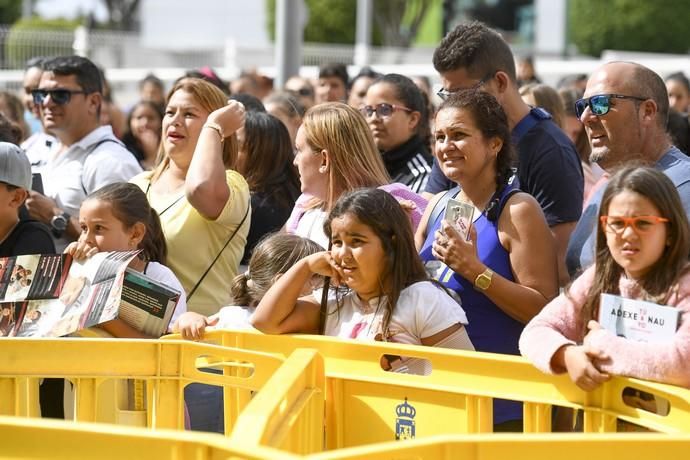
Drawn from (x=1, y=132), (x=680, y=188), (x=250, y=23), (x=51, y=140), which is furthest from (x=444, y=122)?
(x=250, y=23)

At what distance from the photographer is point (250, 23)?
49.2 m

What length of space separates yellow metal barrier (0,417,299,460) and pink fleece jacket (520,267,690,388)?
1082mm

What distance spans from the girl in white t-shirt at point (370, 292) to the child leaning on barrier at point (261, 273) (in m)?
0.37

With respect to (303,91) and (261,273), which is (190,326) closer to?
(261,273)

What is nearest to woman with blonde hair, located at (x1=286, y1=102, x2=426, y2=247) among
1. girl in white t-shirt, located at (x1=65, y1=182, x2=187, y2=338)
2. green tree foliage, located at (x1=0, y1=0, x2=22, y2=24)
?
girl in white t-shirt, located at (x1=65, y1=182, x2=187, y2=338)

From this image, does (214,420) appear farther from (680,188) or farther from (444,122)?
(680,188)

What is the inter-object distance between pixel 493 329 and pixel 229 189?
57.7 inches

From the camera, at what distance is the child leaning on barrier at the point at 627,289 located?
9.30 feet

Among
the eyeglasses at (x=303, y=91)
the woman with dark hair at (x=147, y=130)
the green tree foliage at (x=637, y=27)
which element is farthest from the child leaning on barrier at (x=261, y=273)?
the green tree foliage at (x=637, y=27)

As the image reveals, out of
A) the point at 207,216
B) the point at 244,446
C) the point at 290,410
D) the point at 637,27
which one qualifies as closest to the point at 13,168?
the point at 207,216

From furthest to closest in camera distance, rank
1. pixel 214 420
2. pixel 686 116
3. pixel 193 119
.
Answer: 1. pixel 686 116
2. pixel 193 119
3. pixel 214 420

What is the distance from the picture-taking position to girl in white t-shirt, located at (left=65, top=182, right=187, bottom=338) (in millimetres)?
4344

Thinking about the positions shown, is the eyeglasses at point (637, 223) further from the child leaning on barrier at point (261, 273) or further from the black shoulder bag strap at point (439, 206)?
the child leaning on barrier at point (261, 273)

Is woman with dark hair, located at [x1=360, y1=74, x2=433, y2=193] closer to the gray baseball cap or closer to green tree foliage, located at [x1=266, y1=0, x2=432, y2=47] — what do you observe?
the gray baseball cap
